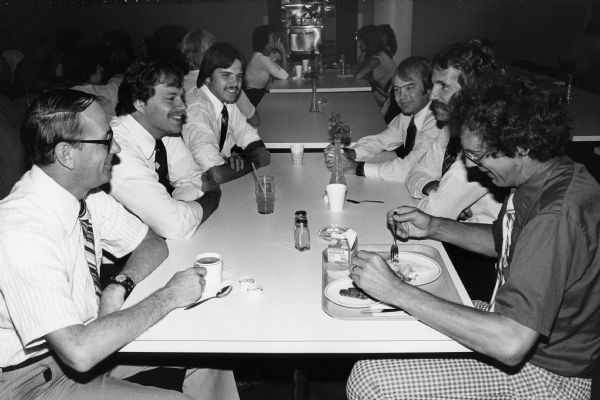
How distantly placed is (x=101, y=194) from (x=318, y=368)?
1497 millimetres

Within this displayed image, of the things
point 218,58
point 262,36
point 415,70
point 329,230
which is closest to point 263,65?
point 262,36

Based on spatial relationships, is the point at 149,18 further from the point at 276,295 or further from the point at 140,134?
the point at 276,295

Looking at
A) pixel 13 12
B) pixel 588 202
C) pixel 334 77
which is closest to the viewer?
pixel 588 202

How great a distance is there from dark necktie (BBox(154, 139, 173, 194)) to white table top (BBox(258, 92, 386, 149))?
3.07ft

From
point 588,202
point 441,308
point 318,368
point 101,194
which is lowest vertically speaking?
point 318,368

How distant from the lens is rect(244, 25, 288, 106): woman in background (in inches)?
235

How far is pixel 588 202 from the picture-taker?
146 cm

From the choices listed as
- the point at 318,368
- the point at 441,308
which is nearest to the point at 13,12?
the point at 318,368

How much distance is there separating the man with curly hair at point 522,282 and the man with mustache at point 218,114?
183 cm

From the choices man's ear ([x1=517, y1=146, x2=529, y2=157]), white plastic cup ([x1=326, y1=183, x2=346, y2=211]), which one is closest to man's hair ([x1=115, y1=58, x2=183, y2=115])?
white plastic cup ([x1=326, y1=183, x2=346, y2=211])

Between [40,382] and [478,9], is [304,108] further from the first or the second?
[478,9]

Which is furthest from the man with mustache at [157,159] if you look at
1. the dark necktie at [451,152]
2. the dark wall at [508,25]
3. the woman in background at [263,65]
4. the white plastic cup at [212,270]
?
the dark wall at [508,25]

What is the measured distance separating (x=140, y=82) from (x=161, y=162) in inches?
16.4

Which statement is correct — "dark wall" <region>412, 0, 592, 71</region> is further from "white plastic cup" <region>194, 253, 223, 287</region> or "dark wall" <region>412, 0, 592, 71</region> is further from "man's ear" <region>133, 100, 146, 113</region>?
"white plastic cup" <region>194, 253, 223, 287</region>
